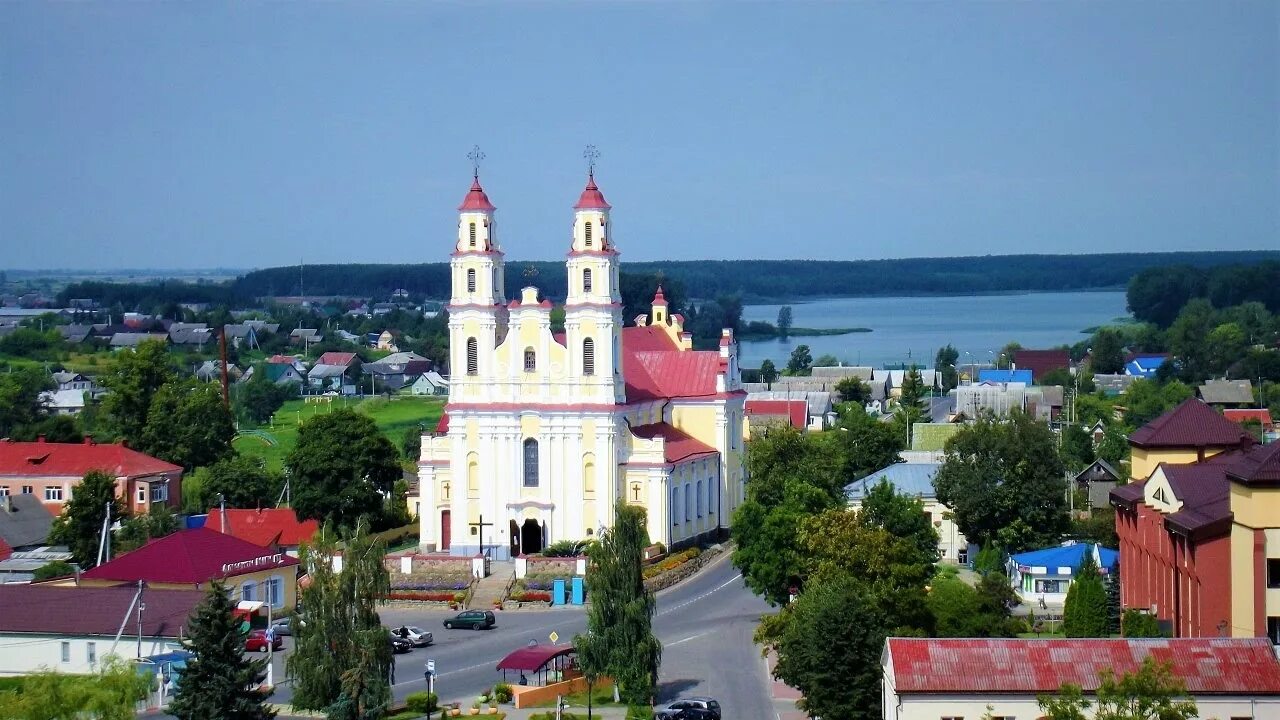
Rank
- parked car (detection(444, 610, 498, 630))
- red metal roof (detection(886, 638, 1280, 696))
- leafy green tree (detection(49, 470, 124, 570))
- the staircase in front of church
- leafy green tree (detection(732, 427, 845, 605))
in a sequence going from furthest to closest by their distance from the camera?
leafy green tree (detection(49, 470, 124, 570)), the staircase in front of church, parked car (detection(444, 610, 498, 630)), leafy green tree (detection(732, 427, 845, 605)), red metal roof (detection(886, 638, 1280, 696))

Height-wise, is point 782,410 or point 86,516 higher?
point 86,516

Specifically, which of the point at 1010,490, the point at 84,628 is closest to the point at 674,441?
the point at 1010,490

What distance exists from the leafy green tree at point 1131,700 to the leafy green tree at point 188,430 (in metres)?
49.1

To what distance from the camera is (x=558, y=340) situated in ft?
202

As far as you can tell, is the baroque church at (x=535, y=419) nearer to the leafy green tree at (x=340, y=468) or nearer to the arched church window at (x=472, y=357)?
the arched church window at (x=472, y=357)

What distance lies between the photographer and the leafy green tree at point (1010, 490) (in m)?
55.7

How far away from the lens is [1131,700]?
1252 inches

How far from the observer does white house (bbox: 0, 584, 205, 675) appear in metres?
43.8

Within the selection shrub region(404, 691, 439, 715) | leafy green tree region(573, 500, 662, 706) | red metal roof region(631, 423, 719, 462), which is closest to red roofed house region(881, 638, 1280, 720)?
leafy green tree region(573, 500, 662, 706)

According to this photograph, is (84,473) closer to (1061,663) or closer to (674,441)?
(674,441)

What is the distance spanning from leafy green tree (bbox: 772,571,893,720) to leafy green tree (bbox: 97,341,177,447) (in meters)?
46.7

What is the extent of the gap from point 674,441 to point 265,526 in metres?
12.5

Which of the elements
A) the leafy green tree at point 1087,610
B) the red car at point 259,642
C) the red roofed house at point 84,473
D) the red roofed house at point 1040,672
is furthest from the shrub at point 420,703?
the red roofed house at point 84,473

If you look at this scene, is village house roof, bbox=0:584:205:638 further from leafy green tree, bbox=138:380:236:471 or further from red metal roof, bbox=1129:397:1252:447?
leafy green tree, bbox=138:380:236:471
